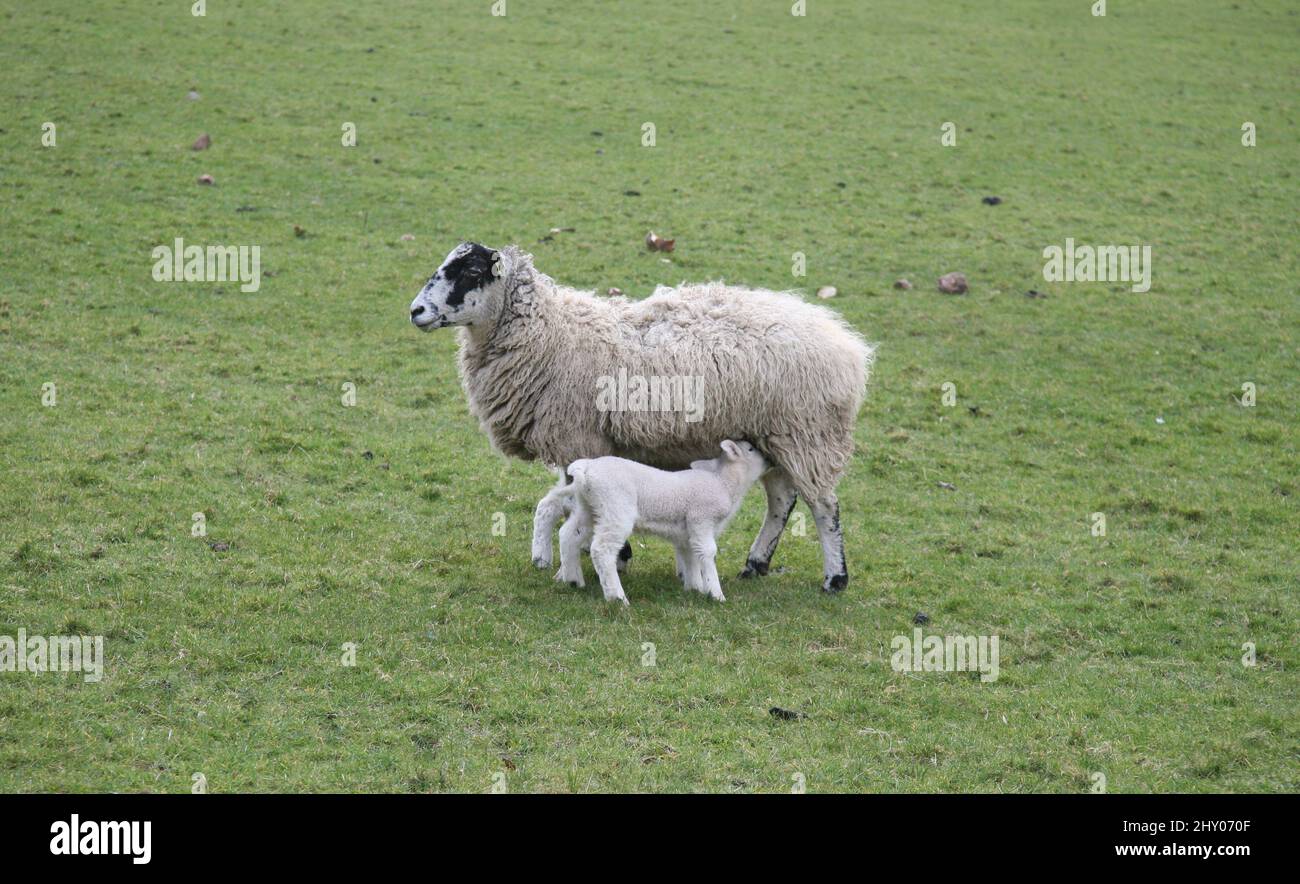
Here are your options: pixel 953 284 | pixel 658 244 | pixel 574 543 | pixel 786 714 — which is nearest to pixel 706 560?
pixel 574 543

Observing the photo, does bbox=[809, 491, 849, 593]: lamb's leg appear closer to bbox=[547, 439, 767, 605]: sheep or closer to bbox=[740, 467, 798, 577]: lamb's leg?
bbox=[740, 467, 798, 577]: lamb's leg

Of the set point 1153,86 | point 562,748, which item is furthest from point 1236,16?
point 562,748

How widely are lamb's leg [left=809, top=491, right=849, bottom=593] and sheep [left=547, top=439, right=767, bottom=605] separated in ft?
2.45

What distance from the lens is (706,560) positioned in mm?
10016

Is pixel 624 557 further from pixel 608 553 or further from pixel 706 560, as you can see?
pixel 608 553

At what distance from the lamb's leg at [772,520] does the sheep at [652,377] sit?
0.01 meters

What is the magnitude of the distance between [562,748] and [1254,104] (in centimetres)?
2738

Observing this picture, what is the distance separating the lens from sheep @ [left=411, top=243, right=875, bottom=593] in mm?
10438

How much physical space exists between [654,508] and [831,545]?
1.90 metres

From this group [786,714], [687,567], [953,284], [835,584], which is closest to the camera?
[786,714]

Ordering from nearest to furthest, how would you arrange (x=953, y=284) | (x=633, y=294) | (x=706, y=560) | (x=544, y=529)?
(x=706, y=560) → (x=544, y=529) → (x=633, y=294) → (x=953, y=284)

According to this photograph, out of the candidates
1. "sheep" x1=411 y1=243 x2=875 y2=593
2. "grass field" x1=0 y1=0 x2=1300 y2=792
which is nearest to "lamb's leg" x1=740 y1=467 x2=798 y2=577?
"sheep" x1=411 y1=243 x2=875 y2=593

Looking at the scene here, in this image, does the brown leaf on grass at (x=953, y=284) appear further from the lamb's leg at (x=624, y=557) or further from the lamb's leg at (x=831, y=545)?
the lamb's leg at (x=624, y=557)

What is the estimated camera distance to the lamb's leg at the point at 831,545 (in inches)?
424
